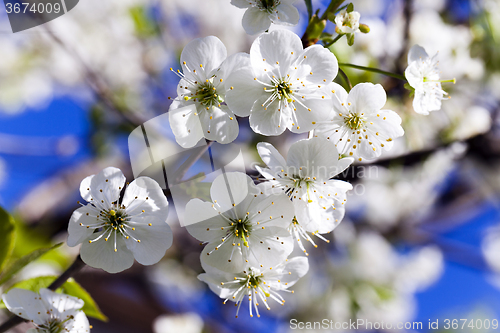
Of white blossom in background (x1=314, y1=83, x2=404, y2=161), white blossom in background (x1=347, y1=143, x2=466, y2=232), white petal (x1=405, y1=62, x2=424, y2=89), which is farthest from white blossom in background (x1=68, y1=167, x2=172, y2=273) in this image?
white blossom in background (x1=347, y1=143, x2=466, y2=232)

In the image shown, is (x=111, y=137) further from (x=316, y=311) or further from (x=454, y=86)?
(x=454, y=86)

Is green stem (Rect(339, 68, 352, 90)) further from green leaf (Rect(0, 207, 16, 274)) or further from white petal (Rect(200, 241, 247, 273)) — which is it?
green leaf (Rect(0, 207, 16, 274))

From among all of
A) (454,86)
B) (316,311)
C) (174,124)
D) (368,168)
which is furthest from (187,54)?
(316,311)

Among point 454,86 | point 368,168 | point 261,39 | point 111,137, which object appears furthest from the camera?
point 111,137

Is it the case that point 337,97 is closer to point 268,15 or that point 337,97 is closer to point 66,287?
point 268,15

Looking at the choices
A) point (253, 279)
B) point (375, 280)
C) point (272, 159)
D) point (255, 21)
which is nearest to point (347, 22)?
point (255, 21)

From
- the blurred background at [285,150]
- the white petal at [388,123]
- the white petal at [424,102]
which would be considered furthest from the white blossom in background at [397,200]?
the white petal at [388,123]

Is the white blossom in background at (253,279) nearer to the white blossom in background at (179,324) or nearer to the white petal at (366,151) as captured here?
the white petal at (366,151)
